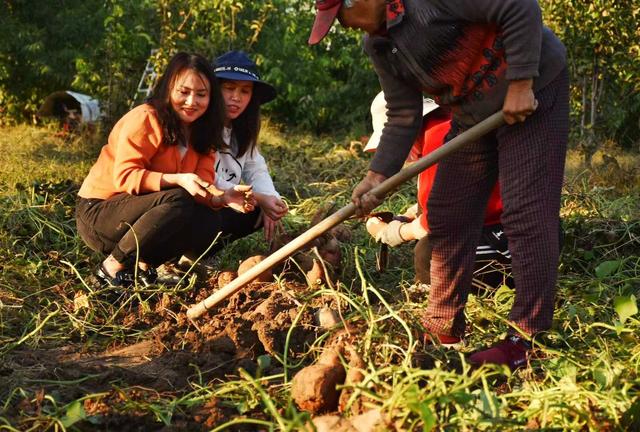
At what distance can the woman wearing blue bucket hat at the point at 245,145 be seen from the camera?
407 cm

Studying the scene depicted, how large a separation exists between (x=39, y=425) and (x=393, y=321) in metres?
1.15

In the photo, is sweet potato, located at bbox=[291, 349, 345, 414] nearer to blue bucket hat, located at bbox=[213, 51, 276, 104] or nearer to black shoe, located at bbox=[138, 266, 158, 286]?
black shoe, located at bbox=[138, 266, 158, 286]

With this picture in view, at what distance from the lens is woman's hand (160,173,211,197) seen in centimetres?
354

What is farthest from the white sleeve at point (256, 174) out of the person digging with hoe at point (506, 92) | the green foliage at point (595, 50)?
the green foliage at point (595, 50)

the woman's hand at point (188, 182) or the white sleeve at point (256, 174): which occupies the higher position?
the woman's hand at point (188, 182)

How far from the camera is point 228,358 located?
9.50ft

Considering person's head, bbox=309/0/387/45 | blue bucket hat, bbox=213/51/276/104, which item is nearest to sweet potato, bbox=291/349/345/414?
person's head, bbox=309/0/387/45

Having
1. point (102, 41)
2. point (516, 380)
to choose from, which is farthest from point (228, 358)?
point (102, 41)

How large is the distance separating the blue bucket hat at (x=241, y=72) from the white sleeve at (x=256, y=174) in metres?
0.28

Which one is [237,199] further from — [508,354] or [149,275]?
[508,354]

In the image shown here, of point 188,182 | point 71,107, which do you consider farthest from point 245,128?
point 71,107

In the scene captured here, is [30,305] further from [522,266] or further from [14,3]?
[14,3]

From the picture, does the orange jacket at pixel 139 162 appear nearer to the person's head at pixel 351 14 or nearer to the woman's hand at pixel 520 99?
the person's head at pixel 351 14

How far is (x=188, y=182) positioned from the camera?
3562mm
